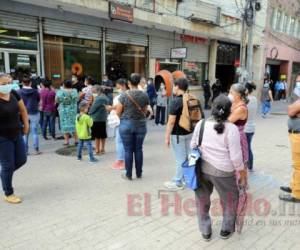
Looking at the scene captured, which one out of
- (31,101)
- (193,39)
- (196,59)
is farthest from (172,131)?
(196,59)

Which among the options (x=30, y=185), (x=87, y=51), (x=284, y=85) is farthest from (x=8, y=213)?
(x=284, y=85)

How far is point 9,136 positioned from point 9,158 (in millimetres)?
302

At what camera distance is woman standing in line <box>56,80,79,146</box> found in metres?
7.20

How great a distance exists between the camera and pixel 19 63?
361 inches

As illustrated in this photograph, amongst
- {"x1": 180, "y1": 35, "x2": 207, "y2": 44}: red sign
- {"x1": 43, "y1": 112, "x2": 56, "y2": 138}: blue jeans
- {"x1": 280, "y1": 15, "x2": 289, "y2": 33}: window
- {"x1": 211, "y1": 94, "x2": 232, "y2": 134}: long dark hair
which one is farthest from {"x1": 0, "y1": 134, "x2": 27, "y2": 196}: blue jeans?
{"x1": 280, "y1": 15, "x2": 289, "y2": 33}: window

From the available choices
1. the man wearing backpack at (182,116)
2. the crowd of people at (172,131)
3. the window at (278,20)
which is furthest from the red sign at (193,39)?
the man wearing backpack at (182,116)

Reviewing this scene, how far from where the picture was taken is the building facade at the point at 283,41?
20.7 meters

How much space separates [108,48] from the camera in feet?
39.1

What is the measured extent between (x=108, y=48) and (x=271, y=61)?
1546 cm

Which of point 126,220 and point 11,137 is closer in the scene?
point 126,220

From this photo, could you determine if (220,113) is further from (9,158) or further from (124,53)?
(124,53)

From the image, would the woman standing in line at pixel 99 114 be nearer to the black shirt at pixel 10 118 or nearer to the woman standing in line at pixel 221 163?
the black shirt at pixel 10 118

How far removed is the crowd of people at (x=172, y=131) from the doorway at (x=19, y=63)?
1.90 m

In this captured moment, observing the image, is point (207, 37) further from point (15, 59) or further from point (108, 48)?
point (15, 59)
